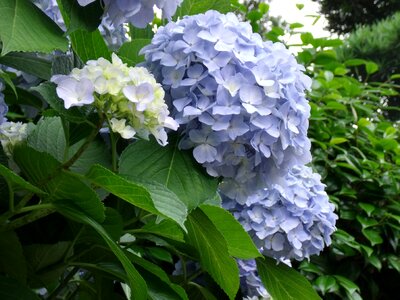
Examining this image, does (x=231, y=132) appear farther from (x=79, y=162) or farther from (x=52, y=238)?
(x=52, y=238)

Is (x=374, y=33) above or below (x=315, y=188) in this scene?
below

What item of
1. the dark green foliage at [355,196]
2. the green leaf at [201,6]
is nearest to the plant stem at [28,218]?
the green leaf at [201,6]

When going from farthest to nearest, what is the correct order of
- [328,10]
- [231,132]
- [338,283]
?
[328,10]
[338,283]
[231,132]

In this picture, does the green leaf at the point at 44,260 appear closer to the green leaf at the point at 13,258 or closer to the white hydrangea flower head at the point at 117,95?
the green leaf at the point at 13,258

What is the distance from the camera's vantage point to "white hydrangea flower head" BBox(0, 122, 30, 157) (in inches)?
28.0

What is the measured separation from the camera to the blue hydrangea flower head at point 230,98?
734 mm

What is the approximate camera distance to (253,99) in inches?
29.1

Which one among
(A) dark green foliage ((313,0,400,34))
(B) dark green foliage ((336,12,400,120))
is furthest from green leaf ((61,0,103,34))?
(A) dark green foliage ((313,0,400,34))

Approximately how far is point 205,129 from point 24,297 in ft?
0.96

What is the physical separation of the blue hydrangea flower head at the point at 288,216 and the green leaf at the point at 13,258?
411 mm

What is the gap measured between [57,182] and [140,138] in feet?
0.41

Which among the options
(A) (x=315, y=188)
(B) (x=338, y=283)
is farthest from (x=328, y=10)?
(A) (x=315, y=188)

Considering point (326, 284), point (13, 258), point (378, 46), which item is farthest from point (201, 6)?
point (378, 46)

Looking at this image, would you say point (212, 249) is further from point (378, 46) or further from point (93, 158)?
point (378, 46)
